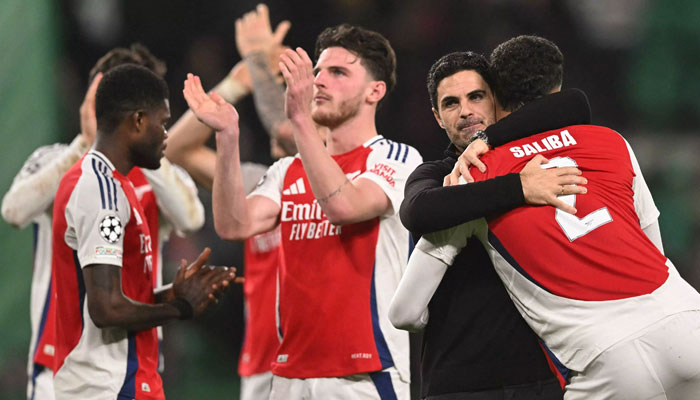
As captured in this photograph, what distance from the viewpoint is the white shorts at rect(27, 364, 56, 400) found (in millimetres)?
4867

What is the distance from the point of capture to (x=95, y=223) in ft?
12.2

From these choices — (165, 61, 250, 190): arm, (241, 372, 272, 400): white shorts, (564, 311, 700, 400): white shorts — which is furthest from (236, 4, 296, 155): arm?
(564, 311, 700, 400): white shorts

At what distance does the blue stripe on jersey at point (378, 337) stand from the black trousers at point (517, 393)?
94cm

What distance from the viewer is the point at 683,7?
31.4 feet

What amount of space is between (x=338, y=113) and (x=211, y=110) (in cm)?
72

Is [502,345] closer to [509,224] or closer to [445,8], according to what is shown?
[509,224]

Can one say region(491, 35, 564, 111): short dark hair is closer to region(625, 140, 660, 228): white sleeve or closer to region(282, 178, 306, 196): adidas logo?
region(625, 140, 660, 228): white sleeve

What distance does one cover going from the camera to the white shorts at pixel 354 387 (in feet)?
13.3

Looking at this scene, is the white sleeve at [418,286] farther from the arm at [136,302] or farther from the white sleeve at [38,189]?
the white sleeve at [38,189]

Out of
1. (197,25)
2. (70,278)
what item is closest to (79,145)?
(70,278)

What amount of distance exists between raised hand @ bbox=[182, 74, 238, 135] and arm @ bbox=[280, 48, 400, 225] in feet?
1.09

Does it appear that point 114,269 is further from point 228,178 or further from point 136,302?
point 228,178

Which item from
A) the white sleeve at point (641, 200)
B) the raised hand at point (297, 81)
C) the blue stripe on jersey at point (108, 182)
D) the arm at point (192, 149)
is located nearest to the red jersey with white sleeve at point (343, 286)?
the raised hand at point (297, 81)

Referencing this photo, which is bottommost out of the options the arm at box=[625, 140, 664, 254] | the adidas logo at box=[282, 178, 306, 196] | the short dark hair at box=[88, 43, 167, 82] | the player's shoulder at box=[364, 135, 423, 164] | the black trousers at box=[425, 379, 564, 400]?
the black trousers at box=[425, 379, 564, 400]
